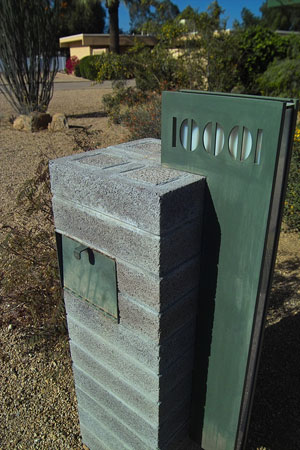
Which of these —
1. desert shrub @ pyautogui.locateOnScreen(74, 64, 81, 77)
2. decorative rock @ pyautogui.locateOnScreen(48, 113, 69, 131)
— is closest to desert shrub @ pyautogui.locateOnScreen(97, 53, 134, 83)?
decorative rock @ pyautogui.locateOnScreen(48, 113, 69, 131)

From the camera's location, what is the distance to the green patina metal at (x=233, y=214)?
129cm

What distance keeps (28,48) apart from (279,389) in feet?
34.8

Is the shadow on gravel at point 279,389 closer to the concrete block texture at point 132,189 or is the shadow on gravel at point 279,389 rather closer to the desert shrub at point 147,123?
the concrete block texture at point 132,189

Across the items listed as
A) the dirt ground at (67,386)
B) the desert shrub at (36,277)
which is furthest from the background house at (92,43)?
the dirt ground at (67,386)

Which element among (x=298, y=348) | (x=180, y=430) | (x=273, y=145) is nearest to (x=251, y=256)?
(x=273, y=145)

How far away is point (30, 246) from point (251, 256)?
6.81 ft

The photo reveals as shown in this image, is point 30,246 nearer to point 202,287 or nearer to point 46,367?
point 46,367

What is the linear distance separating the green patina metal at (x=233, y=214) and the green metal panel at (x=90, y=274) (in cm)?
40

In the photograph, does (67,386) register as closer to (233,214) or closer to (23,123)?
(233,214)

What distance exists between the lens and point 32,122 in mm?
10234

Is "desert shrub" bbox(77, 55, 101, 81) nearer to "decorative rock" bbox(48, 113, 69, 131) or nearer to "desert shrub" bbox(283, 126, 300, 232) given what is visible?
"decorative rock" bbox(48, 113, 69, 131)

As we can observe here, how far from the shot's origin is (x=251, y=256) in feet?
4.68

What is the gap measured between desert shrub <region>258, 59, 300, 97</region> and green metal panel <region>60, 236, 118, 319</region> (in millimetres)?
9535

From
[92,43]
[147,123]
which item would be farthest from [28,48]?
[92,43]
